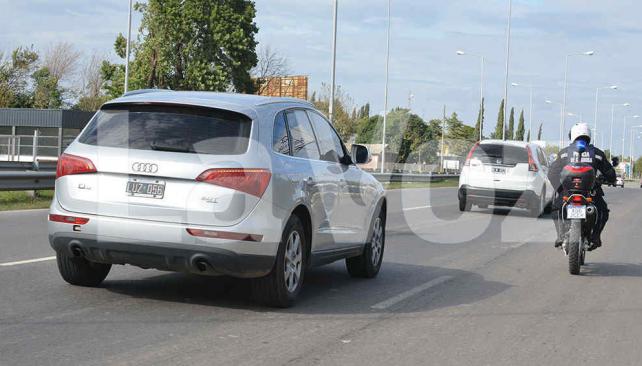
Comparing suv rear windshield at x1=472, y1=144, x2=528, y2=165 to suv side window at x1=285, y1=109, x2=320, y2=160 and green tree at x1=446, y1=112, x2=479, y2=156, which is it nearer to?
suv side window at x1=285, y1=109, x2=320, y2=160

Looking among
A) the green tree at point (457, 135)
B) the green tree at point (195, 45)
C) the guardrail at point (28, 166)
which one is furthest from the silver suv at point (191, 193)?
the green tree at point (457, 135)

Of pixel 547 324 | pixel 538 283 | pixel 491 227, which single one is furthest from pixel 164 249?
pixel 491 227

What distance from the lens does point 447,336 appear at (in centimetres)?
665

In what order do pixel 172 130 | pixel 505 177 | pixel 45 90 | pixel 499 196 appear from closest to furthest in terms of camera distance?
pixel 172 130, pixel 505 177, pixel 499 196, pixel 45 90

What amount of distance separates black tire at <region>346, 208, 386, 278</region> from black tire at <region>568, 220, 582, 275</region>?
2.33m

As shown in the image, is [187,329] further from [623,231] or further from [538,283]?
[623,231]

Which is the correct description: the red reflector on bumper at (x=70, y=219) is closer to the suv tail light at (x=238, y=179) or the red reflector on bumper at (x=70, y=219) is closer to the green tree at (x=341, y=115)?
the suv tail light at (x=238, y=179)

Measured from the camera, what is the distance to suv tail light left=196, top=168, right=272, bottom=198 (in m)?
6.84

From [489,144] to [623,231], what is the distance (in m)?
4.47

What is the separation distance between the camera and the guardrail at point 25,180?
16867 millimetres

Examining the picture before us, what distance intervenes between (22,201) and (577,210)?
12.2 m

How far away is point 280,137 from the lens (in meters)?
7.56

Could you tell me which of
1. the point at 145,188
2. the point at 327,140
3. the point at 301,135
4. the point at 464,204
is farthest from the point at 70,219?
the point at 464,204

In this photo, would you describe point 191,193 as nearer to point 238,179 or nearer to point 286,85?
point 238,179
